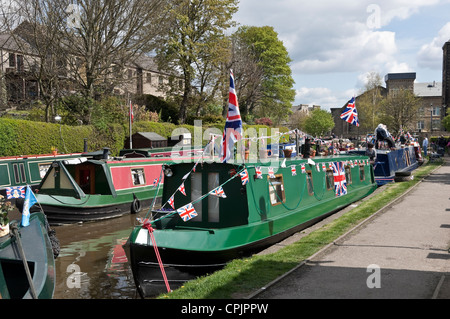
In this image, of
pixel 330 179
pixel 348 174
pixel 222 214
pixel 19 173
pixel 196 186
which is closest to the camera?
pixel 222 214

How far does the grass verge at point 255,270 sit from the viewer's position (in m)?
6.99

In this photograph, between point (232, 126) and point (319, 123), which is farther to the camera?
point (319, 123)

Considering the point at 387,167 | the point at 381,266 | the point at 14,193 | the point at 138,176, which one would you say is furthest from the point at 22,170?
the point at 387,167

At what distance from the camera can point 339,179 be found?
1521 centimetres

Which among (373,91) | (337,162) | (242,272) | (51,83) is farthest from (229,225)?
(373,91)

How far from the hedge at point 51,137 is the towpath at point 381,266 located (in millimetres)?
17495

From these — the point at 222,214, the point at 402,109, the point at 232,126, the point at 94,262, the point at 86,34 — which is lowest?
the point at 94,262

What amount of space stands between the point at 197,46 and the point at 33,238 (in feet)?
103

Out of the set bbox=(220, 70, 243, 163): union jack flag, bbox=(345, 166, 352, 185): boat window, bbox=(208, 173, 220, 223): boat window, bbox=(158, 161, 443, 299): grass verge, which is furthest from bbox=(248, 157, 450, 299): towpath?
bbox=(345, 166, 352, 185): boat window

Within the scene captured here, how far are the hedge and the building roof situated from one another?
75650mm

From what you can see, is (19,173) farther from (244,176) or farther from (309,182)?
(244,176)

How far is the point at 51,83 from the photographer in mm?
25141

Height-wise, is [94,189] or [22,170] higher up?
[22,170]

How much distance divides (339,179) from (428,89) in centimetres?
8538
